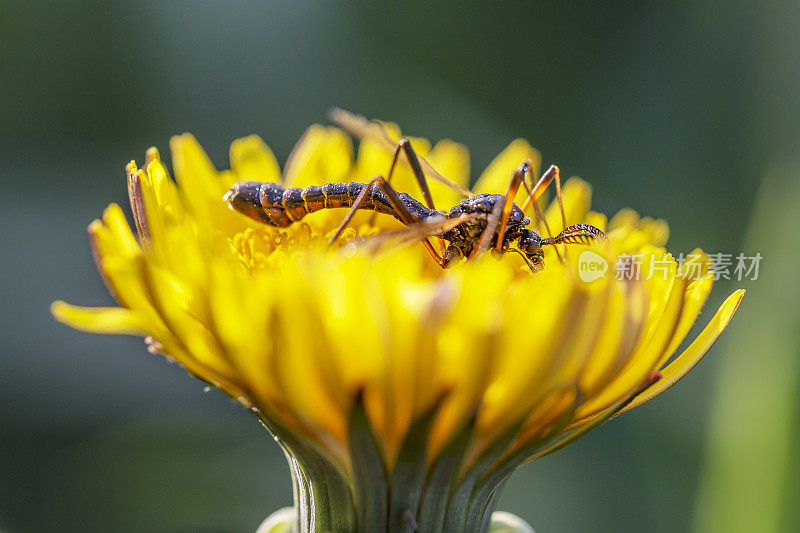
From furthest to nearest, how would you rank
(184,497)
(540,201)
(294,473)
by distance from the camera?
(184,497), (540,201), (294,473)

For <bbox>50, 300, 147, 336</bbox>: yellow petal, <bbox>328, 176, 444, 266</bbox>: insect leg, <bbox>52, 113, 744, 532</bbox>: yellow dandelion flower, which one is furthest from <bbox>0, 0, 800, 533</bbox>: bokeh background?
<bbox>50, 300, 147, 336</bbox>: yellow petal

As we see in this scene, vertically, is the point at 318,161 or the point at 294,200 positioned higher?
the point at 318,161

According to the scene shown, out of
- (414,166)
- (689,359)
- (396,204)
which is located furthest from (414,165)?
(689,359)

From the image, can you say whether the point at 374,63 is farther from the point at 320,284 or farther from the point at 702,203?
the point at 320,284

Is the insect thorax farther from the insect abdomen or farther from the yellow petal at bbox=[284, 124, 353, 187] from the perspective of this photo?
the yellow petal at bbox=[284, 124, 353, 187]

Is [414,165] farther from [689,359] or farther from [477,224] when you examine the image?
[689,359]

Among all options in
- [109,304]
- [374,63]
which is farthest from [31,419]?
[374,63]

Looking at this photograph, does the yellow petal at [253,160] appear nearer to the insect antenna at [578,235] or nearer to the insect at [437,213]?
the insect at [437,213]
